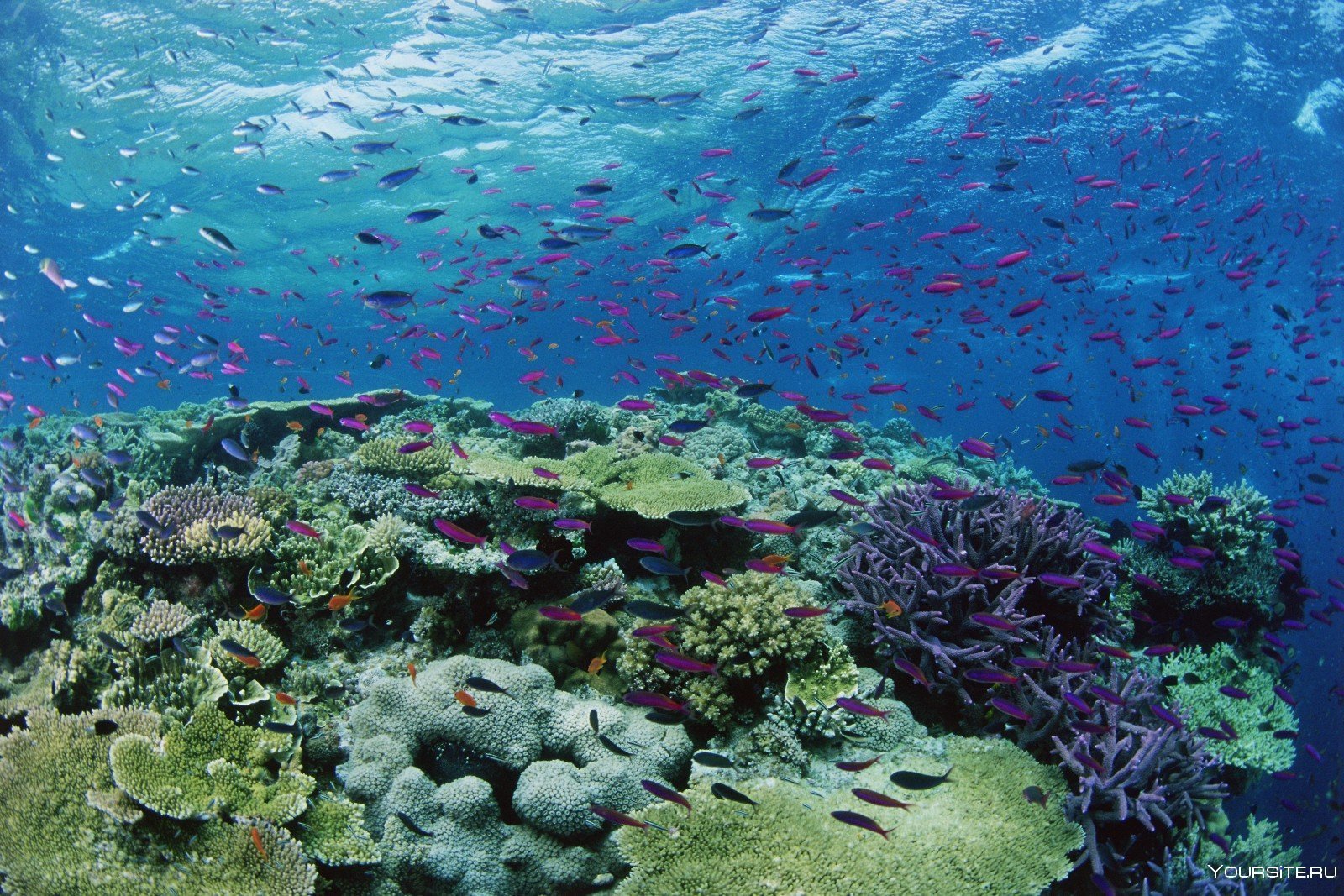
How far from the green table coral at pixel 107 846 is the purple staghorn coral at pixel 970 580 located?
182 inches

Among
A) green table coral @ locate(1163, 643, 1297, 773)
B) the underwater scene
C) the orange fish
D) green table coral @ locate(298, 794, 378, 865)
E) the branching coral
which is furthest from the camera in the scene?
green table coral @ locate(1163, 643, 1297, 773)

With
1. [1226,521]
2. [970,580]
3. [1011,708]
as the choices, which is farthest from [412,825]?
[1226,521]

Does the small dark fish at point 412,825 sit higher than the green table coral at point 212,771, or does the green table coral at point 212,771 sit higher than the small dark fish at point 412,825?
the green table coral at point 212,771

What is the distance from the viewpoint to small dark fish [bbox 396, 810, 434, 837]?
3834mm

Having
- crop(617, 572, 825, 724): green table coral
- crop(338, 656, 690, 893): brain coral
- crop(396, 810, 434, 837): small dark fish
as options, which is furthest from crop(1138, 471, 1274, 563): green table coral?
crop(396, 810, 434, 837): small dark fish

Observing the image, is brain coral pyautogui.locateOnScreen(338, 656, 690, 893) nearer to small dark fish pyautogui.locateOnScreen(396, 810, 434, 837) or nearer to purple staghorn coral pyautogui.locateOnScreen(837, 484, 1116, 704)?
small dark fish pyautogui.locateOnScreen(396, 810, 434, 837)

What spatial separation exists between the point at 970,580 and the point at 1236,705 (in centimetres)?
498

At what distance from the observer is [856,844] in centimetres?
379

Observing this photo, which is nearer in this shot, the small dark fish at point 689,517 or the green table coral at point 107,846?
the green table coral at point 107,846

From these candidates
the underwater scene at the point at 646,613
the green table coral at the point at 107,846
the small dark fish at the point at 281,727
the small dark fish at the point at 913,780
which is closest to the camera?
the small dark fish at the point at 913,780

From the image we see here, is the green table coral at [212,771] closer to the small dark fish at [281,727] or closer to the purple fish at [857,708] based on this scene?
the small dark fish at [281,727]

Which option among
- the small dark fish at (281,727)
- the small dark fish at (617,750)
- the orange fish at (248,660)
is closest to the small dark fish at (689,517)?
the small dark fish at (617,750)

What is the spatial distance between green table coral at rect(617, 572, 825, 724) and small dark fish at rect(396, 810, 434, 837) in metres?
1.77

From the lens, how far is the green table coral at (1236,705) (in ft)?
21.6
